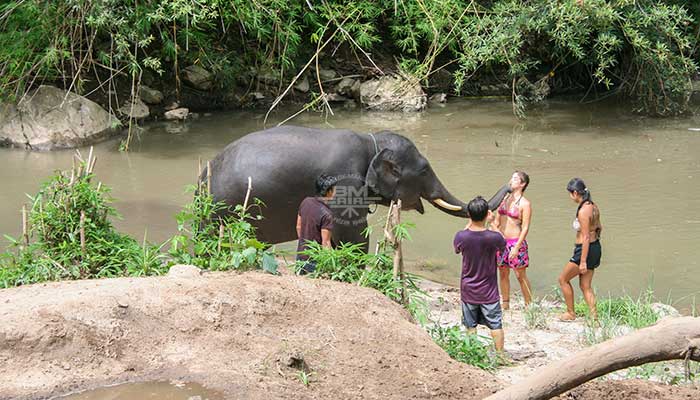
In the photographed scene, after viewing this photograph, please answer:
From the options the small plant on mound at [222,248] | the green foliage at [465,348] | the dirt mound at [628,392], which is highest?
the small plant on mound at [222,248]

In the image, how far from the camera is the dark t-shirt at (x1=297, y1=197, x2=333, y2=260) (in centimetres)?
645

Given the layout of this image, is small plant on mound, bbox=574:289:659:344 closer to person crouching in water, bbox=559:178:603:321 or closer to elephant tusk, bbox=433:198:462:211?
person crouching in water, bbox=559:178:603:321

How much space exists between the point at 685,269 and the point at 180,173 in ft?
21.8

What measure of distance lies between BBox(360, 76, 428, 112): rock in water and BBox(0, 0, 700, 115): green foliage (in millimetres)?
371

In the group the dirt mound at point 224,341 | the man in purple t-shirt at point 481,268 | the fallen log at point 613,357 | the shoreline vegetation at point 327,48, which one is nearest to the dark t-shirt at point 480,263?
the man in purple t-shirt at point 481,268

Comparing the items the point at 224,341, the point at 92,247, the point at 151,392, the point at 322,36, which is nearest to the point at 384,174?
the point at 92,247

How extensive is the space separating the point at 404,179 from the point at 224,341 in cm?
377

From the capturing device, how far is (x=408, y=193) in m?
8.19

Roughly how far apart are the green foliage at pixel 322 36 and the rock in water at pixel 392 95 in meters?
0.37

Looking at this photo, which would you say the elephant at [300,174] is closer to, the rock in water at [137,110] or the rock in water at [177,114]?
the rock in water at [137,110]

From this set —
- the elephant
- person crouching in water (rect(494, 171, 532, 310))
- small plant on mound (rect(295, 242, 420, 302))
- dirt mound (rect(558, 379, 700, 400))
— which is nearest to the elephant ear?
the elephant

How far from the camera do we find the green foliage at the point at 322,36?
13.6m

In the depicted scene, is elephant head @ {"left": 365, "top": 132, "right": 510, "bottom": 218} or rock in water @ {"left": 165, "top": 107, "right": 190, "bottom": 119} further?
rock in water @ {"left": 165, "top": 107, "right": 190, "bottom": 119}

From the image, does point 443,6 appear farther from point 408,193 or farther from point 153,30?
point 408,193
